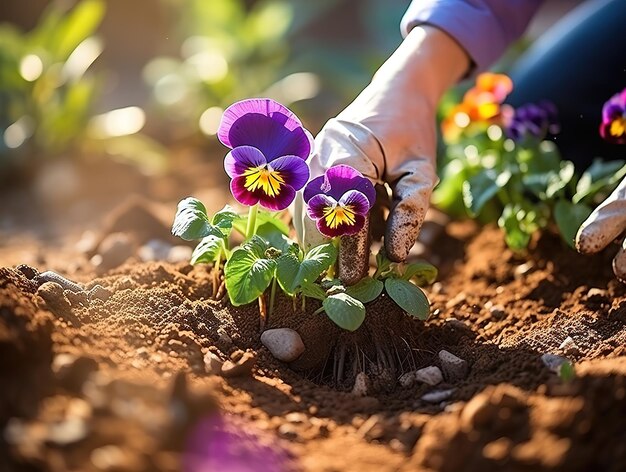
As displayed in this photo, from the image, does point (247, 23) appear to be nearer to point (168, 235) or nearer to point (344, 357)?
point (168, 235)

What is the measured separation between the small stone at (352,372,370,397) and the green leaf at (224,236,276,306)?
0.87 feet

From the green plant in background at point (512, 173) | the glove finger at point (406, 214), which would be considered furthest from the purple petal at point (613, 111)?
the glove finger at point (406, 214)

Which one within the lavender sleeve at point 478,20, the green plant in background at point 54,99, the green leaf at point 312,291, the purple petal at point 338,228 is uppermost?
the green plant in background at point 54,99

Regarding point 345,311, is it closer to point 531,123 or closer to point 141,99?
point 531,123

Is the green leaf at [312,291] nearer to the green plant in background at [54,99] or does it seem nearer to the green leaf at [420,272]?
the green leaf at [420,272]

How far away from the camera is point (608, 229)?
6.06 ft

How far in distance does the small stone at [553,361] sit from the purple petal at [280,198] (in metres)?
0.61

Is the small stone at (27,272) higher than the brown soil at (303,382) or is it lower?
higher

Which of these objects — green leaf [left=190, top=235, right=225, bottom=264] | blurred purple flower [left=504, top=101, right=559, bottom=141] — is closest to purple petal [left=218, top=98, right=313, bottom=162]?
green leaf [left=190, top=235, right=225, bottom=264]

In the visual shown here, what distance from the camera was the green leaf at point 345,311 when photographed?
1647mm

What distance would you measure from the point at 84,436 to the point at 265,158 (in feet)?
2.46

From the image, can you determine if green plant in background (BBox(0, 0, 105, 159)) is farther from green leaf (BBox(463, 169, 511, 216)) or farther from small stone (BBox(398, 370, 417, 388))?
small stone (BBox(398, 370, 417, 388))

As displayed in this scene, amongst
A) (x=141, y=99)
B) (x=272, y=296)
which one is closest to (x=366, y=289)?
(x=272, y=296)

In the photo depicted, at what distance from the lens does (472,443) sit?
4.23 feet
